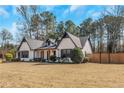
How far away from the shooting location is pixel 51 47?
99.6 ft

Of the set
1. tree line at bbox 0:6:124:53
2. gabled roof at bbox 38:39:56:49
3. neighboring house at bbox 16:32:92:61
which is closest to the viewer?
tree line at bbox 0:6:124:53

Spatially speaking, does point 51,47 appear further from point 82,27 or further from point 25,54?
point 82,27

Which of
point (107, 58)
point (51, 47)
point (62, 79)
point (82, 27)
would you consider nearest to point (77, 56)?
point (107, 58)

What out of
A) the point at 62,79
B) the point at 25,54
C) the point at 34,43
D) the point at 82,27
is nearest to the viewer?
the point at 62,79

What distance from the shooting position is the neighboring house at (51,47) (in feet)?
91.3

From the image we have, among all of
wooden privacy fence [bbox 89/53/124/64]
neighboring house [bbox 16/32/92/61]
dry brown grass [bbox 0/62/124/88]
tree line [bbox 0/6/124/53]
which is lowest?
dry brown grass [bbox 0/62/124/88]

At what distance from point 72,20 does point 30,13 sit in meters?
5.11

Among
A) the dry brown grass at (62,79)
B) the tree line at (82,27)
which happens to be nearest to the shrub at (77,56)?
the tree line at (82,27)

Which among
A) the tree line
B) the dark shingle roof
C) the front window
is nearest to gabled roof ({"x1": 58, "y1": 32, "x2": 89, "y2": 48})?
the tree line

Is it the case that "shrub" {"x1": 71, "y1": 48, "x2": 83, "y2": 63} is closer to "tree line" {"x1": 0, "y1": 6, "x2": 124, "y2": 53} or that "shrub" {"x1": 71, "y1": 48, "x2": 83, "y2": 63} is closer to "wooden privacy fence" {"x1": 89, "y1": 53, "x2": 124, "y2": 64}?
"wooden privacy fence" {"x1": 89, "y1": 53, "x2": 124, "y2": 64}

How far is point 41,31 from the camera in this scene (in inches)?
1167

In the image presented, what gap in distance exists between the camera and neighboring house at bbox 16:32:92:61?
1096 inches
